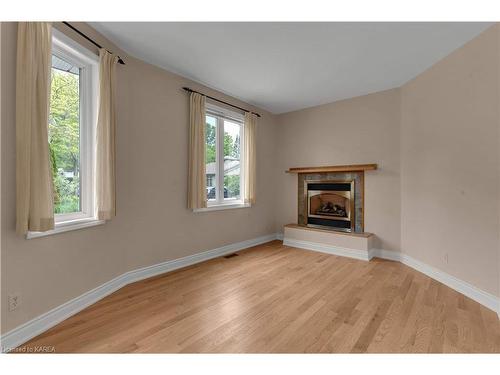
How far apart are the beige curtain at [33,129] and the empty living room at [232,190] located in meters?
0.01

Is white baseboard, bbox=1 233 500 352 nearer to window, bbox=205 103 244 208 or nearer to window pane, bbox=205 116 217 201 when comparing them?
window, bbox=205 103 244 208

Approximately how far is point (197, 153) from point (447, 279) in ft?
12.0

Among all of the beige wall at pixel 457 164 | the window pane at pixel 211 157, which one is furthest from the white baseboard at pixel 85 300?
the beige wall at pixel 457 164

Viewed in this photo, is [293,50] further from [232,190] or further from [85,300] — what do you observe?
[85,300]

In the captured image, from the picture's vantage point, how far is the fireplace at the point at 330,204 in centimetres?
430

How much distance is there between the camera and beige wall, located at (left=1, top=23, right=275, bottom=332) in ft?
5.65

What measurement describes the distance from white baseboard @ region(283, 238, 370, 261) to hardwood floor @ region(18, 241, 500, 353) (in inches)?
25.4

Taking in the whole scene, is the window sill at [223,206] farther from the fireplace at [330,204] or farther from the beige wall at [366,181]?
the fireplace at [330,204]

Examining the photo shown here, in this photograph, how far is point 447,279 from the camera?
2846 mm

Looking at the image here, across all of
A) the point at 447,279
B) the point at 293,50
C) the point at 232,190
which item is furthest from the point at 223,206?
the point at 447,279

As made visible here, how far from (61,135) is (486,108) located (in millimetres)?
4260

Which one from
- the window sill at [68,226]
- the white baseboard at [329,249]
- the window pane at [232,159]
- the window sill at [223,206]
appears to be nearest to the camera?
the window sill at [68,226]

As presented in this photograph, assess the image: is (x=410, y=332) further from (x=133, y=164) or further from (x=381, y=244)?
(x=133, y=164)
